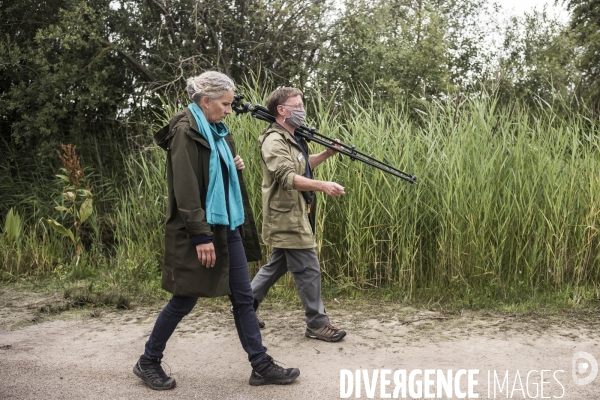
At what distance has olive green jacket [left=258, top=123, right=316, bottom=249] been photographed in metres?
4.82

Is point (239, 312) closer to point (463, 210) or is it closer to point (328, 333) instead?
point (328, 333)

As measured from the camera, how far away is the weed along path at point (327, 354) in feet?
13.2

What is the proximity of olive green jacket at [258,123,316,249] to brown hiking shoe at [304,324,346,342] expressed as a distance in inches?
24.2

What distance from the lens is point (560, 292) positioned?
609cm

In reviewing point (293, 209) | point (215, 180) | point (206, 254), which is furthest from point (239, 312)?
point (293, 209)

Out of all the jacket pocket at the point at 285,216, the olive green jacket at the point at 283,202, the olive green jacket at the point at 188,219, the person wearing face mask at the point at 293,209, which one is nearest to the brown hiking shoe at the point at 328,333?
the person wearing face mask at the point at 293,209

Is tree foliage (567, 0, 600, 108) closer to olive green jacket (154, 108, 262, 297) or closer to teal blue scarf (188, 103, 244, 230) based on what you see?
teal blue scarf (188, 103, 244, 230)

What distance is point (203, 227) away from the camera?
149 inches

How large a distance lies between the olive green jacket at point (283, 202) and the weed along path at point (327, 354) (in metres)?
0.76

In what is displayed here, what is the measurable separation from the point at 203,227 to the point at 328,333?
166cm

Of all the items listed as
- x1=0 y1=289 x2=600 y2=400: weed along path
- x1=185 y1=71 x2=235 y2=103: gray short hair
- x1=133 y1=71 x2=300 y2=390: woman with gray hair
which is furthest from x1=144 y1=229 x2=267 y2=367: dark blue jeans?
x1=185 y1=71 x2=235 y2=103: gray short hair

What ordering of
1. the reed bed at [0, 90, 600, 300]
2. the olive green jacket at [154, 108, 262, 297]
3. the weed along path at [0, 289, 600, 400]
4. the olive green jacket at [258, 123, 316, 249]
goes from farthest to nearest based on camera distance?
the reed bed at [0, 90, 600, 300], the olive green jacket at [258, 123, 316, 249], the weed along path at [0, 289, 600, 400], the olive green jacket at [154, 108, 262, 297]

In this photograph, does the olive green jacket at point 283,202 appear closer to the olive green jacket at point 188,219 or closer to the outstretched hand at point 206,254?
the olive green jacket at point 188,219

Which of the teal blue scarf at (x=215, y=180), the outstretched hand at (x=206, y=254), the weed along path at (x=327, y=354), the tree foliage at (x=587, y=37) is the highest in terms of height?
the tree foliage at (x=587, y=37)
